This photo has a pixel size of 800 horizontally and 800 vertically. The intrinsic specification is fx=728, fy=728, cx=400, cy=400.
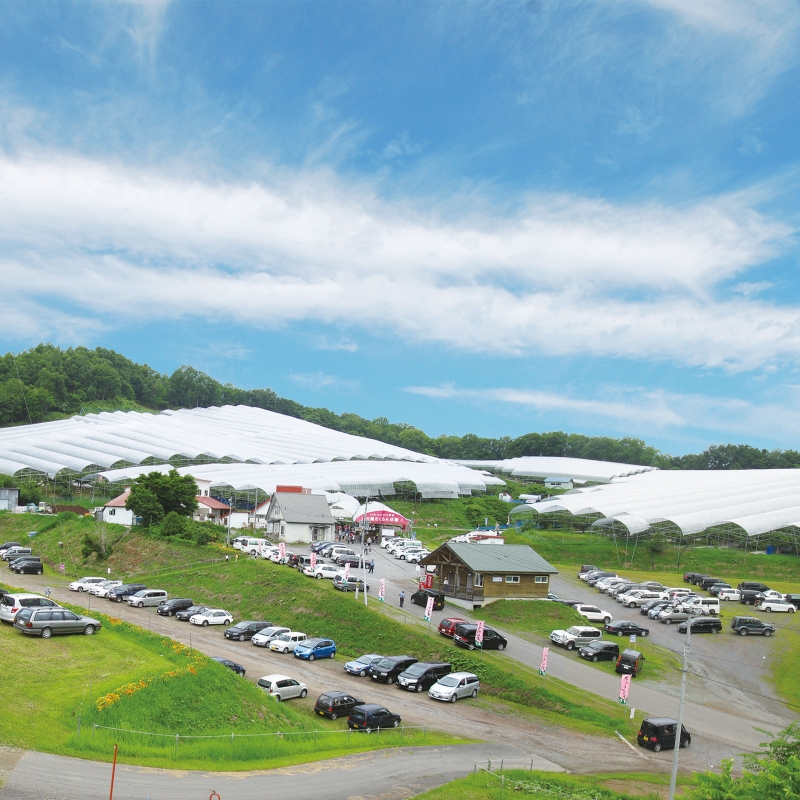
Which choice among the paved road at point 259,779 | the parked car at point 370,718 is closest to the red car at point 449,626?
the parked car at point 370,718

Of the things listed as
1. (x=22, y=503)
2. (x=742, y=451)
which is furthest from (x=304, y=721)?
(x=742, y=451)

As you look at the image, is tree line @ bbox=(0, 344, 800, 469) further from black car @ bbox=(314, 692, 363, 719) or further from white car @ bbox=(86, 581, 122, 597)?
black car @ bbox=(314, 692, 363, 719)

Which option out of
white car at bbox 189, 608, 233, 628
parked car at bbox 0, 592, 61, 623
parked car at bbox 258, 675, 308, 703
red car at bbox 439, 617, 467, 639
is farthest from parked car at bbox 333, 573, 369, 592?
parked car at bbox 0, 592, 61, 623

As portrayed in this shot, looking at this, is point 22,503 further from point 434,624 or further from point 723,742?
point 723,742

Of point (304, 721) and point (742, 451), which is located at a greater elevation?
point (742, 451)

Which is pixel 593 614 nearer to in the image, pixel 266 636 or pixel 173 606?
pixel 266 636

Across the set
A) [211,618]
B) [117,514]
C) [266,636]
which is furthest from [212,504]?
[266,636]

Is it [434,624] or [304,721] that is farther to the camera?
[434,624]
